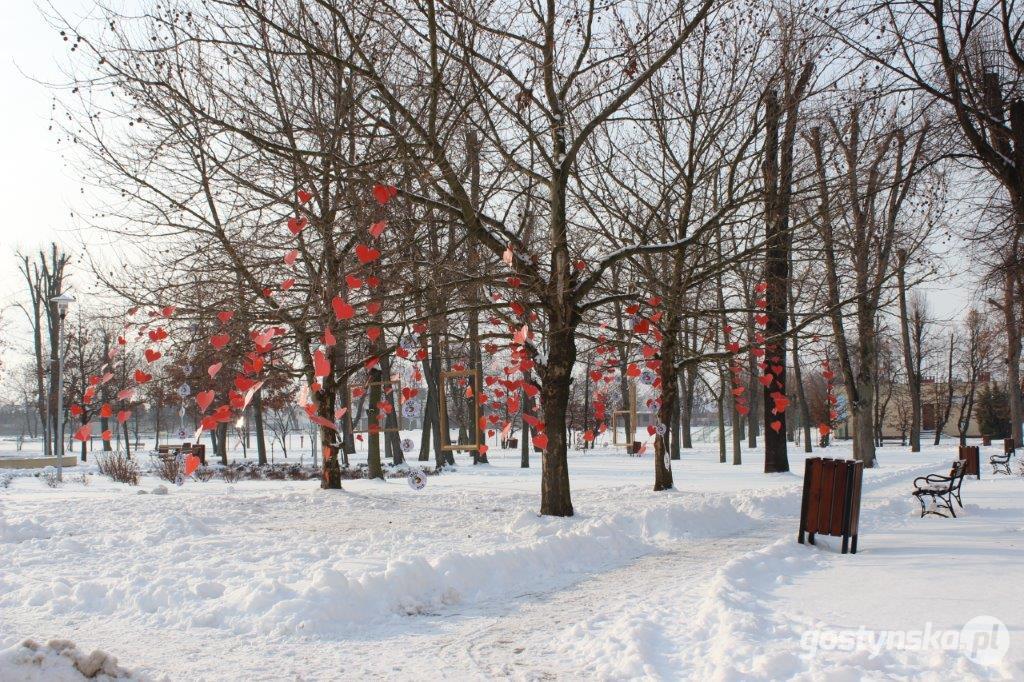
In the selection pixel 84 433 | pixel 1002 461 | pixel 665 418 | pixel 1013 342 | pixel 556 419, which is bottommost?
pixel 1002 461

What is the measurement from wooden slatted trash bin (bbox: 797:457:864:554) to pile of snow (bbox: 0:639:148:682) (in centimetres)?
736

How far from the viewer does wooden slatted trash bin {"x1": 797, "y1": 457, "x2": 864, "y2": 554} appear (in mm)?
9062

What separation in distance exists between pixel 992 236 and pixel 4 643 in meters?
13.3

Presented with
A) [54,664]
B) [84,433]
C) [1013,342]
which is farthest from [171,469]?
[1013,342]

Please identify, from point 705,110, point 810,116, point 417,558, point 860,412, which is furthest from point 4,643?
point 860,412

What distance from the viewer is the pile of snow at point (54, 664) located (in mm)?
3904

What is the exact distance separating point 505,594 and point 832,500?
156 inches

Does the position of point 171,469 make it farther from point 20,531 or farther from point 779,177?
point 779,177

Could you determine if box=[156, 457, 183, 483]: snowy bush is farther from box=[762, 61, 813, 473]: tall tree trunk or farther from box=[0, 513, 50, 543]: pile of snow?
box=[762, 61, 813, 473]: tall tree trunk

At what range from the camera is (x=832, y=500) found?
9.25 metres

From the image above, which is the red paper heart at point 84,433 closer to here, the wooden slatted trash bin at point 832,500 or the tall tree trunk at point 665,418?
the wooden slatted trash bin at point 832,500

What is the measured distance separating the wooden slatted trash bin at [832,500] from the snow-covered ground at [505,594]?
261 millimetres

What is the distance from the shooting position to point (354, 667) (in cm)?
542

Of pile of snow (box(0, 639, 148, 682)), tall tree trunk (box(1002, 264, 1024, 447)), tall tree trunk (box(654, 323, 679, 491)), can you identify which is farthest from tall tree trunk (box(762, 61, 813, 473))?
pile of snow (box(0, 639, 148, 682))
